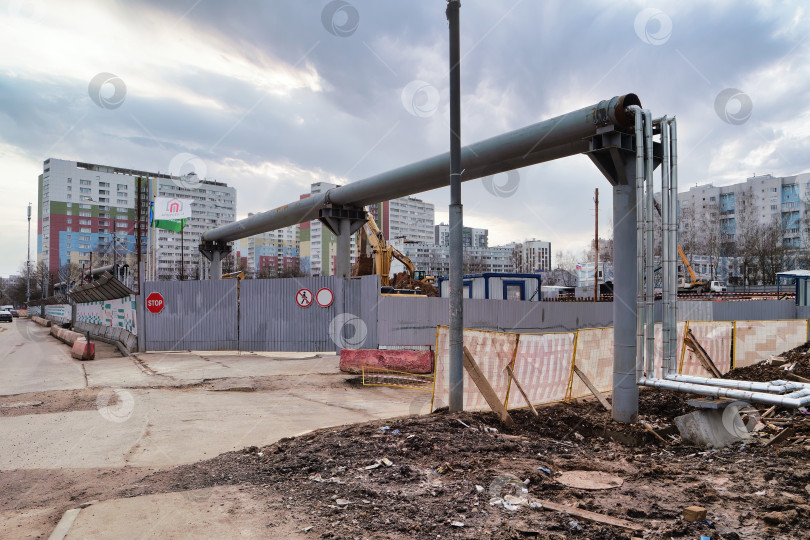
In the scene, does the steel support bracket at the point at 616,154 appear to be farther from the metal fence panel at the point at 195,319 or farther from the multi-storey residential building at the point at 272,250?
the multi-storey residential building at the point at 272,250

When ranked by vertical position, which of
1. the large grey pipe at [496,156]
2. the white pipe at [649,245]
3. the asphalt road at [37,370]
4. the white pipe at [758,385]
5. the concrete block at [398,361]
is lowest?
the asphalt road at [37,370]

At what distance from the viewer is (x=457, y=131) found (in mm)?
7887

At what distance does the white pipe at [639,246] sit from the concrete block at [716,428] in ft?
3.72

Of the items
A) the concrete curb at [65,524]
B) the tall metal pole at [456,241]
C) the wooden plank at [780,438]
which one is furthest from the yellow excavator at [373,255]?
the concrete curb at [65,524]

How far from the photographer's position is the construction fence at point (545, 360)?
883 cm

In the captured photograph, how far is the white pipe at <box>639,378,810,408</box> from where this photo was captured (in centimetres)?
648

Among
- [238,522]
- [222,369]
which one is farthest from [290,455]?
[222,369]

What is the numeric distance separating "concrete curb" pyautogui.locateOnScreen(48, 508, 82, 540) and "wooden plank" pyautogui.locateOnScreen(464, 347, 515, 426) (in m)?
5.45

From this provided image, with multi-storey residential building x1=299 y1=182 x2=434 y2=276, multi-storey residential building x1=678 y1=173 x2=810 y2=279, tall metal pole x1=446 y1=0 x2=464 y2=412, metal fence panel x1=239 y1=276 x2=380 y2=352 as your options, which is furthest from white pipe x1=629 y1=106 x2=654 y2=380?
multi-storey residential building x1=299 y1=182 x2=434 y2=276

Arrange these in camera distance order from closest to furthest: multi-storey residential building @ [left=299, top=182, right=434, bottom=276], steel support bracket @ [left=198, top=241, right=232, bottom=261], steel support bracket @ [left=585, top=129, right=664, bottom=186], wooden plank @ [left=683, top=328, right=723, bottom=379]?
steel support bracket @ [left=585, top=129, right=664, bottom=186], wooden plank @ [left=683, top=328, right=723, bottom=379], steel support bracket @ [left=198, top=241, right=232, bottom=261], multi-storey residential building @ [left=299, top=182, right=434, bottom=276]

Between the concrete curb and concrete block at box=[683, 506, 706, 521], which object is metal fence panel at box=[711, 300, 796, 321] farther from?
the concrete curb

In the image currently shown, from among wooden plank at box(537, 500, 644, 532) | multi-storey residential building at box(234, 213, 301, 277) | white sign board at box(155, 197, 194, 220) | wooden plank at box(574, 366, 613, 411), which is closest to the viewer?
wooden plank at box(537, 500, 644, 532)

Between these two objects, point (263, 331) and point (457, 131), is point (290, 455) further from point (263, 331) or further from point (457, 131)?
point (263, 331)

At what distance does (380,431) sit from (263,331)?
1449 cm
